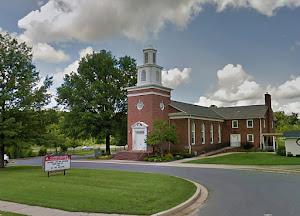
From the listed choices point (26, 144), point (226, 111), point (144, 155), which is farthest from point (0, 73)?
point (226, 111)

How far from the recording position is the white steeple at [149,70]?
112 ft

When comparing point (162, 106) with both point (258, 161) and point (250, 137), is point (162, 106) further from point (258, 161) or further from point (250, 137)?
point (250, 137)

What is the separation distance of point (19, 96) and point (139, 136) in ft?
50.5

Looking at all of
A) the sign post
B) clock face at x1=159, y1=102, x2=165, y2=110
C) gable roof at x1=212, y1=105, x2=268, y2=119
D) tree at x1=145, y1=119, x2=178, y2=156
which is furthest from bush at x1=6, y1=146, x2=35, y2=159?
gable roof at x1=212, y1=105, x2=268, y2=119

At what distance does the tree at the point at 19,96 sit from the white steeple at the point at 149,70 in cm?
1241

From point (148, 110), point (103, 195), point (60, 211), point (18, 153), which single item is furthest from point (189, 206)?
point (18, 153)

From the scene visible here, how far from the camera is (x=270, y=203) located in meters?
9.81

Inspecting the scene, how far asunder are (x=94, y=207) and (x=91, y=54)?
116 ft

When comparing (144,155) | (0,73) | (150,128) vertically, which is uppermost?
(0,73)

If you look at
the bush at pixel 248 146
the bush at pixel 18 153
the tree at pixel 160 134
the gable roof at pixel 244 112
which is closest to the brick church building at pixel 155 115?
the tree at pixel 160 134

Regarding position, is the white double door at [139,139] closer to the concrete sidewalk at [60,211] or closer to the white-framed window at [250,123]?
the white-framed window at [250,123]

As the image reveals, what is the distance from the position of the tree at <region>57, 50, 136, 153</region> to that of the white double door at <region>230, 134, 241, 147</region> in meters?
18.0

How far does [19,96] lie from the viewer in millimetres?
22641

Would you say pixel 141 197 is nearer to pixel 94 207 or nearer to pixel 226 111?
pixel 94 207
